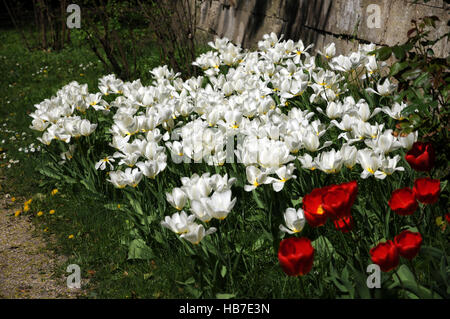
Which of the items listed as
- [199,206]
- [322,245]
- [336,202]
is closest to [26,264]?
[199,206]

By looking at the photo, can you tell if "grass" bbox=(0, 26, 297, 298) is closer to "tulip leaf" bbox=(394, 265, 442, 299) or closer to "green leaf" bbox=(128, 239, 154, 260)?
"green leaf" bbox=(128, 239, 154, 260)

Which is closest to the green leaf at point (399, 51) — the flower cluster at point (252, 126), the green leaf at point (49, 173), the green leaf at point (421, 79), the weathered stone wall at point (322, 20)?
the green leaf at point (421, 79)

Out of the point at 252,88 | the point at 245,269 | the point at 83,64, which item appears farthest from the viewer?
the point at 83,64

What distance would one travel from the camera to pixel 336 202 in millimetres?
1876

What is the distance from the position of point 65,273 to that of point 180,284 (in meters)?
0.82

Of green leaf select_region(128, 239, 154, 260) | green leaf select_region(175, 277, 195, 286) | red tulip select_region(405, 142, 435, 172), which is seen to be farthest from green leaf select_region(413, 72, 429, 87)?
green leaf select_region(128, 239, 154, 260)

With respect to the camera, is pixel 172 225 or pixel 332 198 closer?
pixel 332 198

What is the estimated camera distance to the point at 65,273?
2.85 metres

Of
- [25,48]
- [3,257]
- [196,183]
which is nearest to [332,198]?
A: [196,183]

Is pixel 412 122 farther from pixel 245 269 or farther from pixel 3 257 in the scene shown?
pixel 3 257

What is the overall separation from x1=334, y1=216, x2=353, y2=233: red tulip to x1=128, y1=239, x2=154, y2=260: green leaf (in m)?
1.08

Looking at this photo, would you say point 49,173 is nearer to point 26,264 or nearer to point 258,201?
point 26,264

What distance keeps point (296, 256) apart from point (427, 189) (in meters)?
0.65

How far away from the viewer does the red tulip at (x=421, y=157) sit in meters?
2.26
